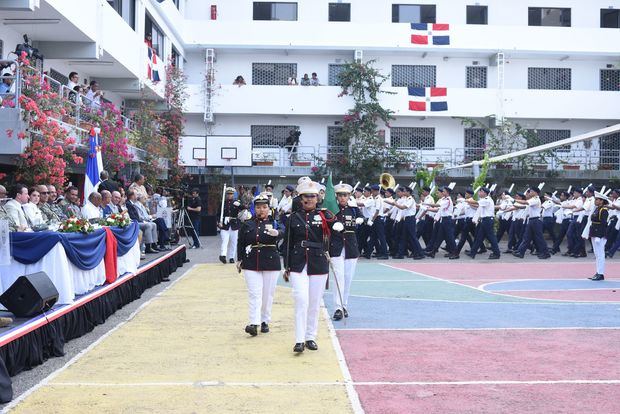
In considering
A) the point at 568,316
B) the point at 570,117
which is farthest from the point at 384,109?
the point at 568,316

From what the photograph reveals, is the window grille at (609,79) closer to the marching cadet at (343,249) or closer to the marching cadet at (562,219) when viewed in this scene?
the marching cadet at (562,219)

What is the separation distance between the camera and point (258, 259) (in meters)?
10.1

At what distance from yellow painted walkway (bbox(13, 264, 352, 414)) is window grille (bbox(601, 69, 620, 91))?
3277 cm

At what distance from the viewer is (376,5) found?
3866 centimetres

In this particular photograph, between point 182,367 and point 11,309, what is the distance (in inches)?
88.4

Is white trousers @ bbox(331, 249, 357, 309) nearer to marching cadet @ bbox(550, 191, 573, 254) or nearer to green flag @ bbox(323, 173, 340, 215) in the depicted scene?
green flag @ bbox(323, 173, 340, 215)

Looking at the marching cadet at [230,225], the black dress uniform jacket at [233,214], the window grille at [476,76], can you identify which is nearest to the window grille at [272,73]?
the window grille at [476,76]

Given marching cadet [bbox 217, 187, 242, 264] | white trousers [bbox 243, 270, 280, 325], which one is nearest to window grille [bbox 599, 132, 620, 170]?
marching cadet [bbox 217, 187, 242, 264]

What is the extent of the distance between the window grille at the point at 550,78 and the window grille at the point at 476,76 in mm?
2466

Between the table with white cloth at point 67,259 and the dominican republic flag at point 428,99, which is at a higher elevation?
the dominican republic flag at point 428,99

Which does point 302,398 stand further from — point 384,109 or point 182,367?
point 384,109

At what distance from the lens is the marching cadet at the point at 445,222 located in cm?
2297

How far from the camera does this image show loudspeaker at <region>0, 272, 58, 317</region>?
867 cm

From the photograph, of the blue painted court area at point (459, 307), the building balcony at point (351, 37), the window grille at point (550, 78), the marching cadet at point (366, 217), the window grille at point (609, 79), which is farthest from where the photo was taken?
the window grille at point (609, 79)
